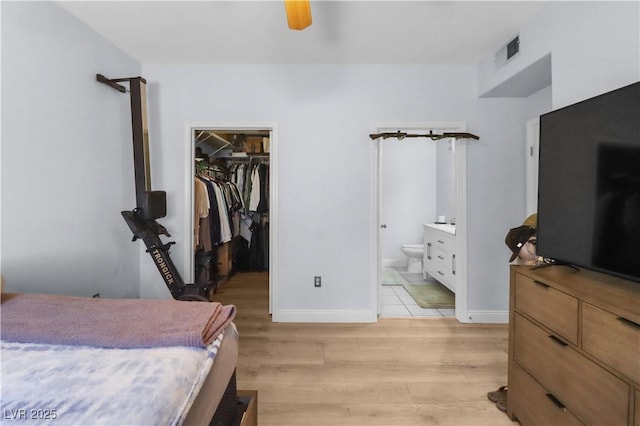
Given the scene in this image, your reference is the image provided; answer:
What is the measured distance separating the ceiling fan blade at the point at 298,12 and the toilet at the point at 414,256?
382cm

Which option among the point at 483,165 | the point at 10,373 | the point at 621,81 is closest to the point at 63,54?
the point at 10,373

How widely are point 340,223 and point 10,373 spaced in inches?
94.6

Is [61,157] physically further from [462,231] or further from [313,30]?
[462,231]

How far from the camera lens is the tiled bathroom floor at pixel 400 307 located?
3109mm

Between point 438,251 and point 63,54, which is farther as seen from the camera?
point 438,251

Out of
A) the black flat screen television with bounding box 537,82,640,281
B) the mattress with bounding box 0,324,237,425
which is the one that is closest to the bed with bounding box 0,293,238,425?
the mattress with bounding box 0,324,237,425

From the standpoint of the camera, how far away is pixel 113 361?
2.66 feet

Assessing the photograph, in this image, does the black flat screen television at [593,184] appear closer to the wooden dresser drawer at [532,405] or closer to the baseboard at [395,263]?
the wooden dresser drawer at [532,405]

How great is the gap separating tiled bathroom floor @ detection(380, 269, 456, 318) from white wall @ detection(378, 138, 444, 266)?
1.25 meters

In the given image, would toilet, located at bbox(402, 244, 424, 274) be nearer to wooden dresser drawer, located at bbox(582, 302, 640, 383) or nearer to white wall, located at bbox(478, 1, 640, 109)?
white wall, located at bbox(478, 1, 640, 109)

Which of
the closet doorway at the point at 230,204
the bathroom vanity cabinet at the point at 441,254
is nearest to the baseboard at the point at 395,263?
the bathroom vanity cabinet at the point at 441,254

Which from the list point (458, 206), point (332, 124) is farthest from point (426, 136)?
point (332, 124)

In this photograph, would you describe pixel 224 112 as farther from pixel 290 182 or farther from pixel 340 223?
pixel 340 223

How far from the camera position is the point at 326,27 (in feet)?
7.45
